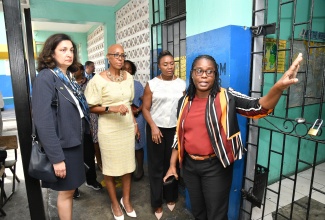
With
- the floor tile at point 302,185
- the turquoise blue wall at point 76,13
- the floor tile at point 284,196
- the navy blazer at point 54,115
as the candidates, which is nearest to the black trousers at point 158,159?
the navy blazer at point 54,115

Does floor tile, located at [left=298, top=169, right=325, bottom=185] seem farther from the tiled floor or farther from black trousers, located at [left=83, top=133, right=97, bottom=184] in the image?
black trousers, located at [left=83, top=133, right=97, bottom=184]

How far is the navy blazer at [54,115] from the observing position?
1.53 metres

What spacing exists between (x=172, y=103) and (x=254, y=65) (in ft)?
2.74

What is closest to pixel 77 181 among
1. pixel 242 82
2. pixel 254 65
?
pixel 242 82

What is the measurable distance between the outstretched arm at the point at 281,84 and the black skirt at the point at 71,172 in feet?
4.44

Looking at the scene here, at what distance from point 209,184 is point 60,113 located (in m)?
1.15

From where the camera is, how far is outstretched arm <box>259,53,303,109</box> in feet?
3.77

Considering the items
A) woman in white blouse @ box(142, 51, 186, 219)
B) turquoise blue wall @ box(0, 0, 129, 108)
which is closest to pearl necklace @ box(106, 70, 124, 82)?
woman in white blouse @ box(142, 51, 186, 219)

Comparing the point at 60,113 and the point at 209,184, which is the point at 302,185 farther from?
the point at 60,113

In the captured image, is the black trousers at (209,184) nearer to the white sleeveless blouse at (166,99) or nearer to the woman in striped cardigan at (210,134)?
the woman in striped cardigan at (210,134)

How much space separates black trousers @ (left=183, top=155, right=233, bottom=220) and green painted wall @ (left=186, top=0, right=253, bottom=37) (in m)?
1.07

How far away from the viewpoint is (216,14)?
1.87 meters

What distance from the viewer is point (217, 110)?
4.94 feet

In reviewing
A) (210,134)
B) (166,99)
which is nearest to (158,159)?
(166,99)
